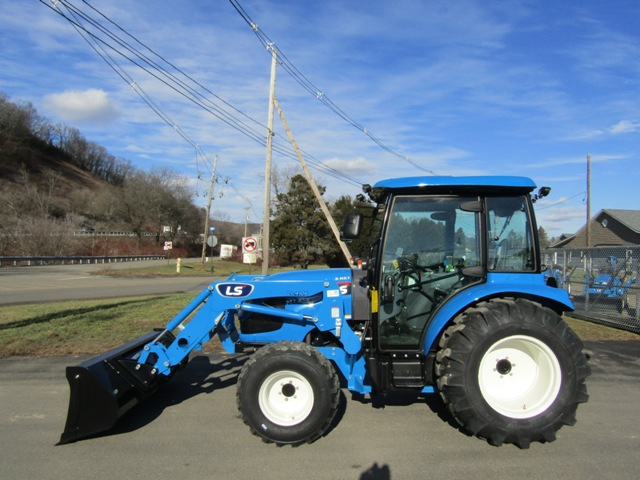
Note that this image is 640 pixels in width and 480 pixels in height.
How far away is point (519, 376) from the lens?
395cm

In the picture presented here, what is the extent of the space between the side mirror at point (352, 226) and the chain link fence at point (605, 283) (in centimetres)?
822

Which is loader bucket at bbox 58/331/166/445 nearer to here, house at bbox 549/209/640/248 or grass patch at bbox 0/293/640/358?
grass patch at bbox 0/293/640/358

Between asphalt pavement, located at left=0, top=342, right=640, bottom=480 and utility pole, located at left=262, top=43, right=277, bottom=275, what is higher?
utility pole, located at left=262, top=43, right=277, bottom=275

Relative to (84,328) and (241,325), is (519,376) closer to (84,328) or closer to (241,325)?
(241,325)

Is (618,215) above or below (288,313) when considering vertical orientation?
above

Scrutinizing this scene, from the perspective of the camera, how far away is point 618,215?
3356cm

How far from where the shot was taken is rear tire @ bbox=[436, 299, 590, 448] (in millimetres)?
3746

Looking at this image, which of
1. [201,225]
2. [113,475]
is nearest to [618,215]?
[113,475]

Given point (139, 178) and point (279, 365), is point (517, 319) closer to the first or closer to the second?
point (279, 365)

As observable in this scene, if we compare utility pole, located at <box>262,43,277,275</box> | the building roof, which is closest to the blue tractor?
utility pole, located at <box>262,43,277,275</box>

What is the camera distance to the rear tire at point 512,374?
3746 mm

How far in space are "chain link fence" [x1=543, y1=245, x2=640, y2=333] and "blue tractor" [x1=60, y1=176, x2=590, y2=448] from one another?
696 centimetres

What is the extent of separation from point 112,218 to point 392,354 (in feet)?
253

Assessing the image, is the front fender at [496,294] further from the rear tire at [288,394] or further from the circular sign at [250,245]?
the circular sign at [250,245]
